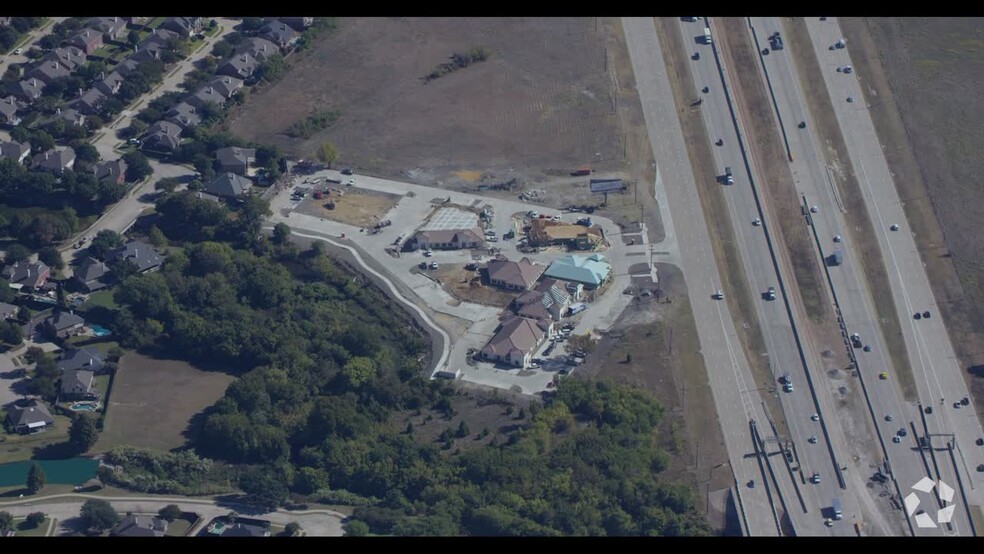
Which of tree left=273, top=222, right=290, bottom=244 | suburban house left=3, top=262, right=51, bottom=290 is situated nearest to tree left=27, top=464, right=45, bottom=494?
suburban house left=3, top=262, right=51, bottom=290

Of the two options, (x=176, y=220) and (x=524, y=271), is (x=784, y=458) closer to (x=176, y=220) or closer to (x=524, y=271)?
(x=524, y=271)

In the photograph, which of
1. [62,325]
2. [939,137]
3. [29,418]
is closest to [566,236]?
[939,137]

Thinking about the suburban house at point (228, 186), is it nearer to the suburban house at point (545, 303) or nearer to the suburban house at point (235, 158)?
the suburban house at point (235, 158)

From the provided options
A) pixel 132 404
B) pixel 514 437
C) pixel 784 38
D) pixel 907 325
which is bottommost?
pixel 132 404

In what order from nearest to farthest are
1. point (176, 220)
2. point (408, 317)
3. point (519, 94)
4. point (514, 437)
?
point (514, 437) → point (408, 317) → point (176, 220) → point (519, 94)

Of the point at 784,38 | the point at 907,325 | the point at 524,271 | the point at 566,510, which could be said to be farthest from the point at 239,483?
the point at 784,38

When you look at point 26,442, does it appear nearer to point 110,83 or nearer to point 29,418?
point 29,418
